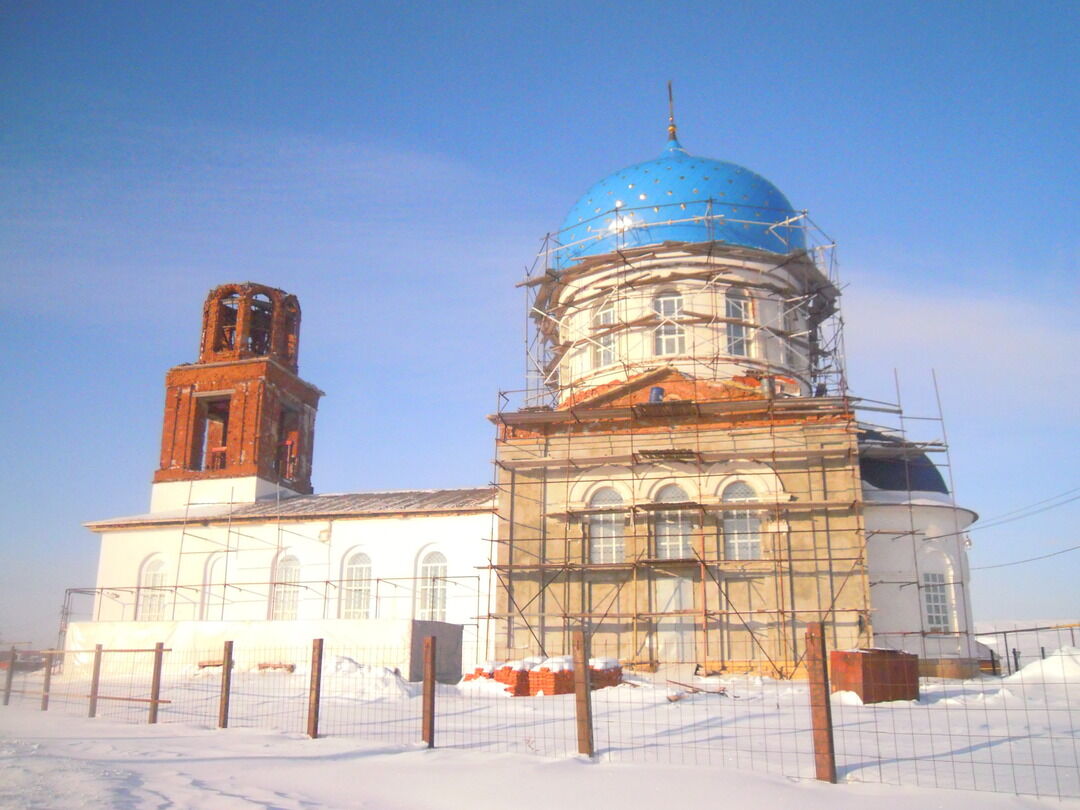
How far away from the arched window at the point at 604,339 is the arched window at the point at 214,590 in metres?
13.4

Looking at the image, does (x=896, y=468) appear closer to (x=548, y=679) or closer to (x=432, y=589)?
(x=548, y=679)

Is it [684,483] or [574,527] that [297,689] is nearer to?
[574,527]

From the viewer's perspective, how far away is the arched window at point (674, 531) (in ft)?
78.2

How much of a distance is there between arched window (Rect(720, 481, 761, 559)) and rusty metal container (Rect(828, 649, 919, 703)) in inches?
265

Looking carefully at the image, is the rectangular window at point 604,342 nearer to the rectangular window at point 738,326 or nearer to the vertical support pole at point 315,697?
the rectangular window at point 738,326

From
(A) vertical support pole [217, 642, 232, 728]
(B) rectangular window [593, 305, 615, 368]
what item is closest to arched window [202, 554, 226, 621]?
(B) rectangular window [593, 305, 615, 368]

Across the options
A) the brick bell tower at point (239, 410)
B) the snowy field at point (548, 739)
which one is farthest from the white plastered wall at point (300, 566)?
the snowy field at point (548, 739)

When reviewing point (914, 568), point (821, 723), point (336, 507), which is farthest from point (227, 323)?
point (821, 723)

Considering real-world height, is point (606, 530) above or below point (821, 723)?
above

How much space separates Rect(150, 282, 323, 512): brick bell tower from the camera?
110 ft

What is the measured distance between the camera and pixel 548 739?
38.3ft

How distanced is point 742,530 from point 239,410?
1872cm

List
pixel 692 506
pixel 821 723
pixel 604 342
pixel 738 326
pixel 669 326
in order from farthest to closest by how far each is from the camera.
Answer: pixel 604 342, pixel 669 326, pixel 738 326, pixel 692 506, pixel 821 723

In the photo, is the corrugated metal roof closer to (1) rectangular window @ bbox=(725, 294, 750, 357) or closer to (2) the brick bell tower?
(2) the brick bell tower
